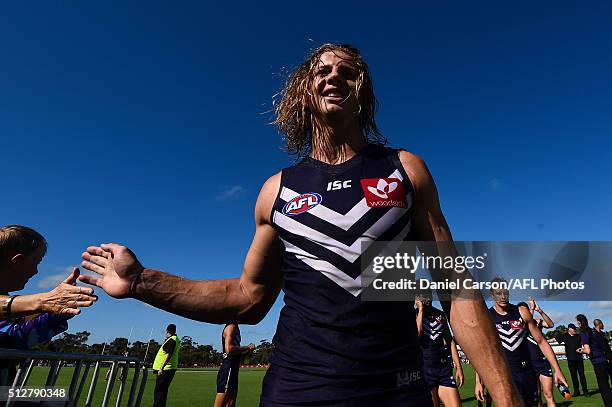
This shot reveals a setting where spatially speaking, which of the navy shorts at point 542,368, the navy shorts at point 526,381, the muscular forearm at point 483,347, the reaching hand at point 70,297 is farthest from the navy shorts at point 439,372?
the muscular forearm at point 483,347

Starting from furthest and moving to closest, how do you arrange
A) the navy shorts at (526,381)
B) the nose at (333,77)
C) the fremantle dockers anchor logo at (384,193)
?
the navy shorts at (526,381), the nose at (333,77), the fremantle dockers anchor logo at (384,193)

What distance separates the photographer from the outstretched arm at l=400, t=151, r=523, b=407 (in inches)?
57.6

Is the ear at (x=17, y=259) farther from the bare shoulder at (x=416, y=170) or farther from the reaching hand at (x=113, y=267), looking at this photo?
the bare shoulder at (x=416, y=170)

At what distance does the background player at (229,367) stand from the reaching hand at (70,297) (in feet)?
25.6

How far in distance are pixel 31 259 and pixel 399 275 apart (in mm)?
3901

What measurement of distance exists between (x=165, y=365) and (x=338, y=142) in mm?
11303

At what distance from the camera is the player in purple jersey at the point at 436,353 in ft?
31.1

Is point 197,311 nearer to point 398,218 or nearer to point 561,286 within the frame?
point 398,218

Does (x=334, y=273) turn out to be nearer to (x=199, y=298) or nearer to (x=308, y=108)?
(x=199, y=298)

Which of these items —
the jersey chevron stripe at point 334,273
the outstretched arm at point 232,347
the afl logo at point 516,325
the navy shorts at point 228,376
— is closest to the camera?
the jersey chevron stripe at point 334,273

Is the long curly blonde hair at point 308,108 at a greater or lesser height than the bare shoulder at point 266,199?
greater

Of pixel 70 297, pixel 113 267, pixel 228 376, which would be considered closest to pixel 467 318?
pixel 113 267

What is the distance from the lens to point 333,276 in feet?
5.41

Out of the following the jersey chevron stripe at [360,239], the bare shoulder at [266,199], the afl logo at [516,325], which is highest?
the afl logo at [516,325]
